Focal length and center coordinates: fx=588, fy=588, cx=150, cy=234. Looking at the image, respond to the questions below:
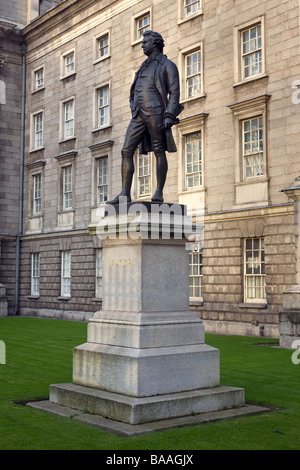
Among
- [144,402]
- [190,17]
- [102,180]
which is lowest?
[144,402]

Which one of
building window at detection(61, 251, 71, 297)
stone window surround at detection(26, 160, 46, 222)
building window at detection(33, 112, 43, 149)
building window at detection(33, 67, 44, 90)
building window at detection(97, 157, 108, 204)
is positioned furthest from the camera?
building window at detection(33, 67, 44, 90)

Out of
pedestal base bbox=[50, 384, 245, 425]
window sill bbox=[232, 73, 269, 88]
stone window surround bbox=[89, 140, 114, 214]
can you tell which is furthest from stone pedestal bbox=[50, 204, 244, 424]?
stone window surround bbox=[89, 140, 114, 214]

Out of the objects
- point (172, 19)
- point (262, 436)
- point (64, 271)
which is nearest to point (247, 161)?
point (172, 19)

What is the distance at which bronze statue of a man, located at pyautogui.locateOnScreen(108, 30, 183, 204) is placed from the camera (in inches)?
344

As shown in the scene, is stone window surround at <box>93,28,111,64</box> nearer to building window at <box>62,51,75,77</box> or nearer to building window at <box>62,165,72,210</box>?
building window at <box>62,51,75,77</box>

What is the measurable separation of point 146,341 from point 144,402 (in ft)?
2.76

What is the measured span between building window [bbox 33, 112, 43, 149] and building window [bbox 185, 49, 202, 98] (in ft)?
39.4

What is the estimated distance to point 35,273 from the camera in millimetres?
32969

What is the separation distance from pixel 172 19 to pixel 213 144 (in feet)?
20.3

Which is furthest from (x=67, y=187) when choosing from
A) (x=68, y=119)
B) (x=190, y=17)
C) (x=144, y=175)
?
(x=190, y=17)

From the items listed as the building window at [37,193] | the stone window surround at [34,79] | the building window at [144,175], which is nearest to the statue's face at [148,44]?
the building window at [144,175]

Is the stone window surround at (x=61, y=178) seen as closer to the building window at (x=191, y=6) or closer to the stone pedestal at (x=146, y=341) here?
the building window at (x=191, y=6)

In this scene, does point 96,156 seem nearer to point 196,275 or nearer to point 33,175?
point 33,175

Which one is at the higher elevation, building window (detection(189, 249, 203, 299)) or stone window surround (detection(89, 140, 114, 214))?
stone window surround (detection(89, 140, 114, 214))
